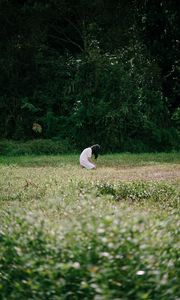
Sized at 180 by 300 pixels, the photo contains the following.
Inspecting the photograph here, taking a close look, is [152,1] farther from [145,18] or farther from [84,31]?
[84,31]

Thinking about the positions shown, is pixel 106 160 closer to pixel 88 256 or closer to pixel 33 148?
pixel 33 148

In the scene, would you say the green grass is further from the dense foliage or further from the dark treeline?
the dense foliage

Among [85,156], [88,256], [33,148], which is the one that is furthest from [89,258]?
[33,148]

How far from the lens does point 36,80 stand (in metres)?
21.7

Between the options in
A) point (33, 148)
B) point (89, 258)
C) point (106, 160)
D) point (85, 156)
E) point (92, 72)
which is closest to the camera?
point (89, 258)

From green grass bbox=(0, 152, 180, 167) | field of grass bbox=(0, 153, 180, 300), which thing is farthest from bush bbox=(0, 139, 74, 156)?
field of grass bbox=(0, 153, 180, 300)

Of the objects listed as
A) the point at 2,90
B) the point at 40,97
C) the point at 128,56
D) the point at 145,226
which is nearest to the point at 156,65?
the point at 128,56

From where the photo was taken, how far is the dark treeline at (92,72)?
20.0m

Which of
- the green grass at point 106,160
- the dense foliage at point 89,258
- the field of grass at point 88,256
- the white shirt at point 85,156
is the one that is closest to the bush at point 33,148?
the green grass at point 106,160

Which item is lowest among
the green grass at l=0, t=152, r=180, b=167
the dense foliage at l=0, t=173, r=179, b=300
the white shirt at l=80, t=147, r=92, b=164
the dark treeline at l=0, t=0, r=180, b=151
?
the dense foliage at l=0, t=173, r=179, b=300

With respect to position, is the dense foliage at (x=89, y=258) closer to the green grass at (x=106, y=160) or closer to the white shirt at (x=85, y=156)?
the white shirt at (x=85, y=156)

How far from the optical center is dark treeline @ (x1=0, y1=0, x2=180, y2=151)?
20.0 m

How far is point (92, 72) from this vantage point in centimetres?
2039

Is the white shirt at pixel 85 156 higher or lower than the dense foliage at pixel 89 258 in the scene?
higher
